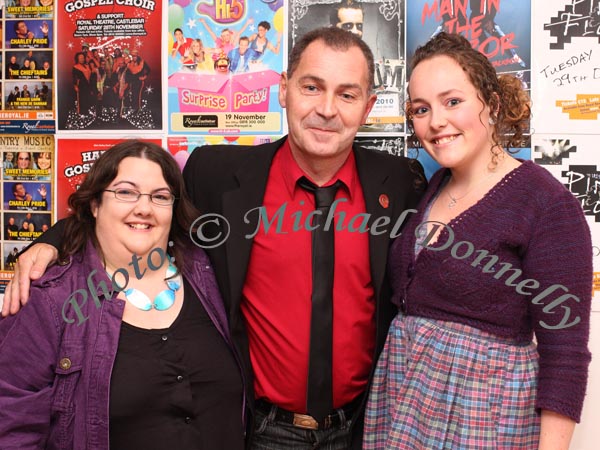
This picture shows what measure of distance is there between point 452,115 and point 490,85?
139mm

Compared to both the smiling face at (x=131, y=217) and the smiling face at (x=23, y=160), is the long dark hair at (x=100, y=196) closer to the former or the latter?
the smiling face at (x=131, y=217)

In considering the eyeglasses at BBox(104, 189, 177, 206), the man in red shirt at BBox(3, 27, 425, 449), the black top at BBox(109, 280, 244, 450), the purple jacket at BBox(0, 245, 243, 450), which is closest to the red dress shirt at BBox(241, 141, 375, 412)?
the man in red shirt at BBox(3, 27, 425, 449)

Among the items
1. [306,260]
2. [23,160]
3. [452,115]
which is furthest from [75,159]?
[452,115]

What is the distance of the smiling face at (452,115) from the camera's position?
1.41m

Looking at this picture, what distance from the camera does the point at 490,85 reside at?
4.72 ft

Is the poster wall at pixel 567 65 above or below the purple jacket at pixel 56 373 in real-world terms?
above

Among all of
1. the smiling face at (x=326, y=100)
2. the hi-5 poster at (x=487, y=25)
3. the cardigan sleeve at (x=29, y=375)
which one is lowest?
the cardigan sleeve at (x=29, y=375)

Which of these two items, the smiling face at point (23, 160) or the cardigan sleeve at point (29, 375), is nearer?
the cardigan sleeve at point (29, 375)

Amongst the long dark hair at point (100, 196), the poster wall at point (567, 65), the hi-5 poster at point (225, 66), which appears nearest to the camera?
the long dark hair at point (100, 196)

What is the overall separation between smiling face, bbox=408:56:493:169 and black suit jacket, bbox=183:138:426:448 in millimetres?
266

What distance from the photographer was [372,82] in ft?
5.62

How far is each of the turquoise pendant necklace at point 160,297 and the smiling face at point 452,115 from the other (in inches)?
30.7

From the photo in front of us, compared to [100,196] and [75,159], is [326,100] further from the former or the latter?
[75,159]

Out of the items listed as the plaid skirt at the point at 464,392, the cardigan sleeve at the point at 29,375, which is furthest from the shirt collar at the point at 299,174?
the cardigan sleeve at the point at 29,375
